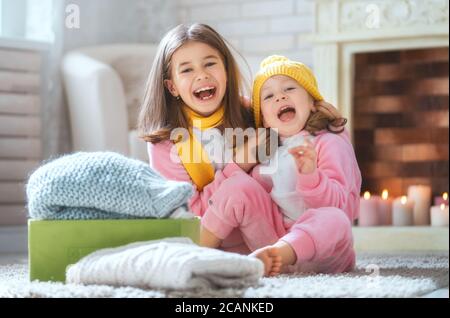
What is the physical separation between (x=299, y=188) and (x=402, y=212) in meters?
1.24

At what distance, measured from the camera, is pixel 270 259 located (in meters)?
1.07

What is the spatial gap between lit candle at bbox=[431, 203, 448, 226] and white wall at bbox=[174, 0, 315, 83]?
0.62 metres

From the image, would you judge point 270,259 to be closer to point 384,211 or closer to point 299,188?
point 299,188

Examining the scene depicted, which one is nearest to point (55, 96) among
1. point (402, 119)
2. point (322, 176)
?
point (402, 119)

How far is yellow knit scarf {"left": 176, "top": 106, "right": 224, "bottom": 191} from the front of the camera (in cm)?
129

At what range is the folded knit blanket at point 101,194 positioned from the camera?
0.98m

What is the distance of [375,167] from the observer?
2.54 metres

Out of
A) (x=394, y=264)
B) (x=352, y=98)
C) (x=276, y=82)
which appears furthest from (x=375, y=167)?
(x=276, y=82)

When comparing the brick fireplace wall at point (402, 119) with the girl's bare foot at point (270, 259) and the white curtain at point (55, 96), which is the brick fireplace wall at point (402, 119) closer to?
the white curtain at point (55, 96)

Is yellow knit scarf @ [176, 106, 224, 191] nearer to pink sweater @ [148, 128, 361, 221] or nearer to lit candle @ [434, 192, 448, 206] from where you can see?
pink sweater @ [148, 128, 361, 221]

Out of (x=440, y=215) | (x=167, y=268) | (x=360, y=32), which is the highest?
Answer: (x=360, y=32)

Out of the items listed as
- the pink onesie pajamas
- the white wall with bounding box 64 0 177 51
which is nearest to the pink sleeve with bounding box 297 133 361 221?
the pink onesie pajamas

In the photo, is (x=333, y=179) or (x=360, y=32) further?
(x=360, y=32)

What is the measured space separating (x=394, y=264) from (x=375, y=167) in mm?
1136
